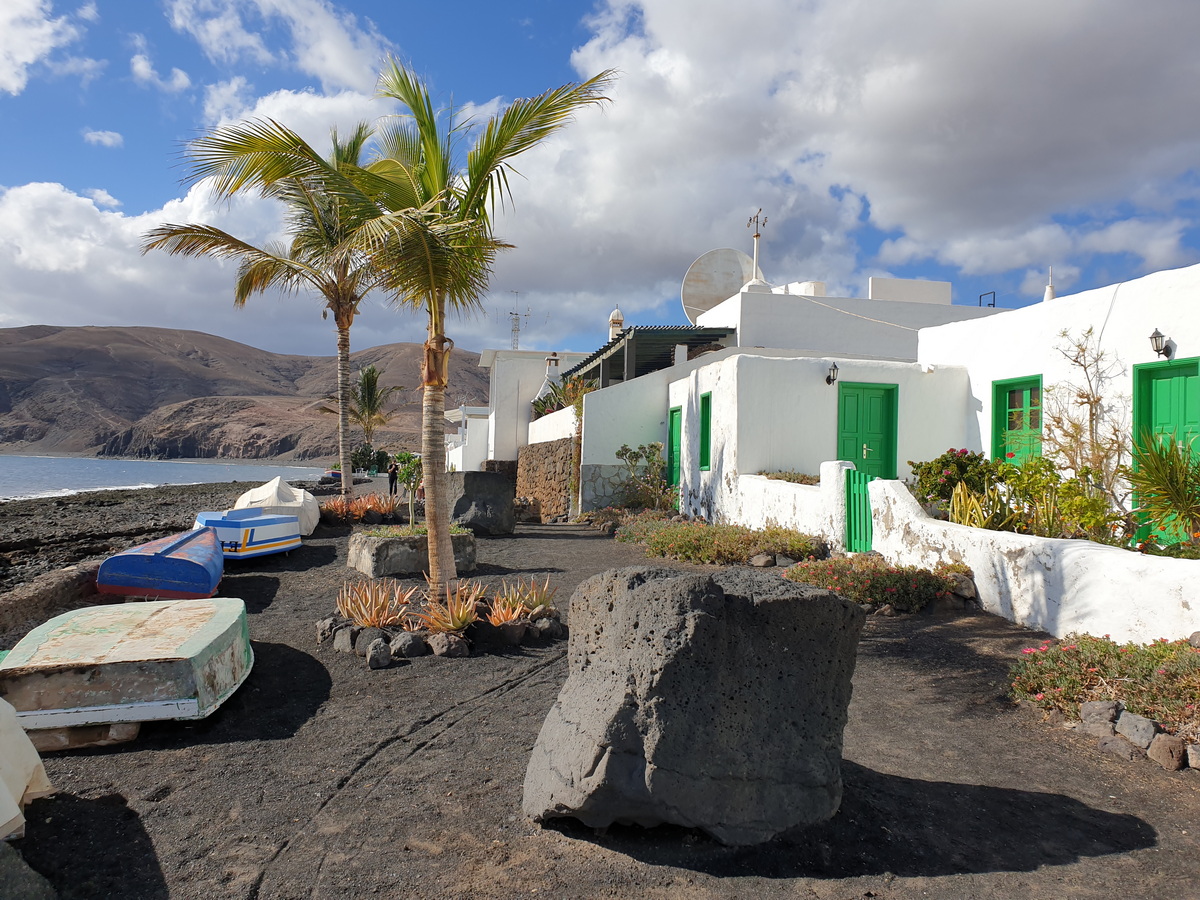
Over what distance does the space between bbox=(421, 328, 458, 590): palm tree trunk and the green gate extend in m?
5.34

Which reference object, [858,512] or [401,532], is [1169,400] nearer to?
[858,512]

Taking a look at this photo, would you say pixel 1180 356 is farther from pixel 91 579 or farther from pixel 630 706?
pixel 91 579

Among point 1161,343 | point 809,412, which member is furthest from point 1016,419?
point 809,412

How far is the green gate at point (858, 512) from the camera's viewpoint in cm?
918

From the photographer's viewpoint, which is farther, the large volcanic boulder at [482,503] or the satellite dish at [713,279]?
the satellite dish at [713,279]

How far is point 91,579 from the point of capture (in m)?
8.30

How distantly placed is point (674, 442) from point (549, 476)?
476cm

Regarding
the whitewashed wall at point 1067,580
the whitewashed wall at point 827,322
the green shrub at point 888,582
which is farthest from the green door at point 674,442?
the green shrub at point 888,582

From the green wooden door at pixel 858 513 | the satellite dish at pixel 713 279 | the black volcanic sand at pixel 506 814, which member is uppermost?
the satellite dish at pixel 713 279

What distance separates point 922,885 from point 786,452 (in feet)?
33.2

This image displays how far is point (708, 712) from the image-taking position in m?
2.93

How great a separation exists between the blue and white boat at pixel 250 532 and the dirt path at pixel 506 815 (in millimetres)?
5970

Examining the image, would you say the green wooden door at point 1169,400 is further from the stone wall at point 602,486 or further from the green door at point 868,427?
the stone wall at point 602,486

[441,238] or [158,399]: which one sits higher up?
[158,399]
